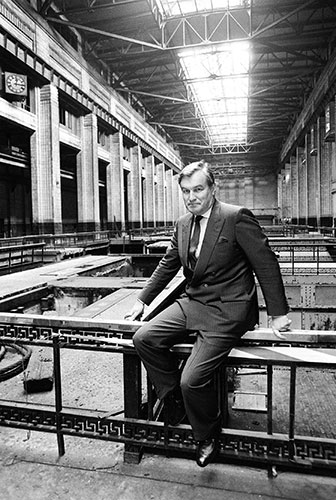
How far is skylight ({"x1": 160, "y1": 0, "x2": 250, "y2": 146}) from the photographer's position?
55.5 feet

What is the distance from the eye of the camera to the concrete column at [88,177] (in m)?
20.4

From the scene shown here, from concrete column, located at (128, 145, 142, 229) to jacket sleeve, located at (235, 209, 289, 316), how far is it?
2667 centimetres

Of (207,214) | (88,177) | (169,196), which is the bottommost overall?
(207,214)

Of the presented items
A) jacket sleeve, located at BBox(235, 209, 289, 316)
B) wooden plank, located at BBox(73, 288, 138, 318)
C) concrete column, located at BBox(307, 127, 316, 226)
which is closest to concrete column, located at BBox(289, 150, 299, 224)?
concrete column, located at BBox(307, 127, 316, 226)

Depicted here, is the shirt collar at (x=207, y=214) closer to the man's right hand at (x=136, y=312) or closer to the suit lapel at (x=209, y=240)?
the suit lapel at (x=209, y=240)

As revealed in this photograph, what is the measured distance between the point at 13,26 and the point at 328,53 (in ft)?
46.6

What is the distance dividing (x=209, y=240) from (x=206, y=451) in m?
1.17

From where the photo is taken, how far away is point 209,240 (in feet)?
7.31

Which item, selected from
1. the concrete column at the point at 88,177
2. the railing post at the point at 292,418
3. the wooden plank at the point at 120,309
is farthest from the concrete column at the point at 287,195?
the railing post at the point at 292,418

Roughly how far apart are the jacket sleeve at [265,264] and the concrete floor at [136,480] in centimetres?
94

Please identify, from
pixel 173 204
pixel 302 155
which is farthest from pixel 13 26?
pixel 173 204

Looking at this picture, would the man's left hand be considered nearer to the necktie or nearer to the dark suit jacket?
the dark suit jacket

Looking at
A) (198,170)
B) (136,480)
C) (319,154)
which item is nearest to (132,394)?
(136,480)

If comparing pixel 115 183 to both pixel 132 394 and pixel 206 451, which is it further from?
pixel 206 451
